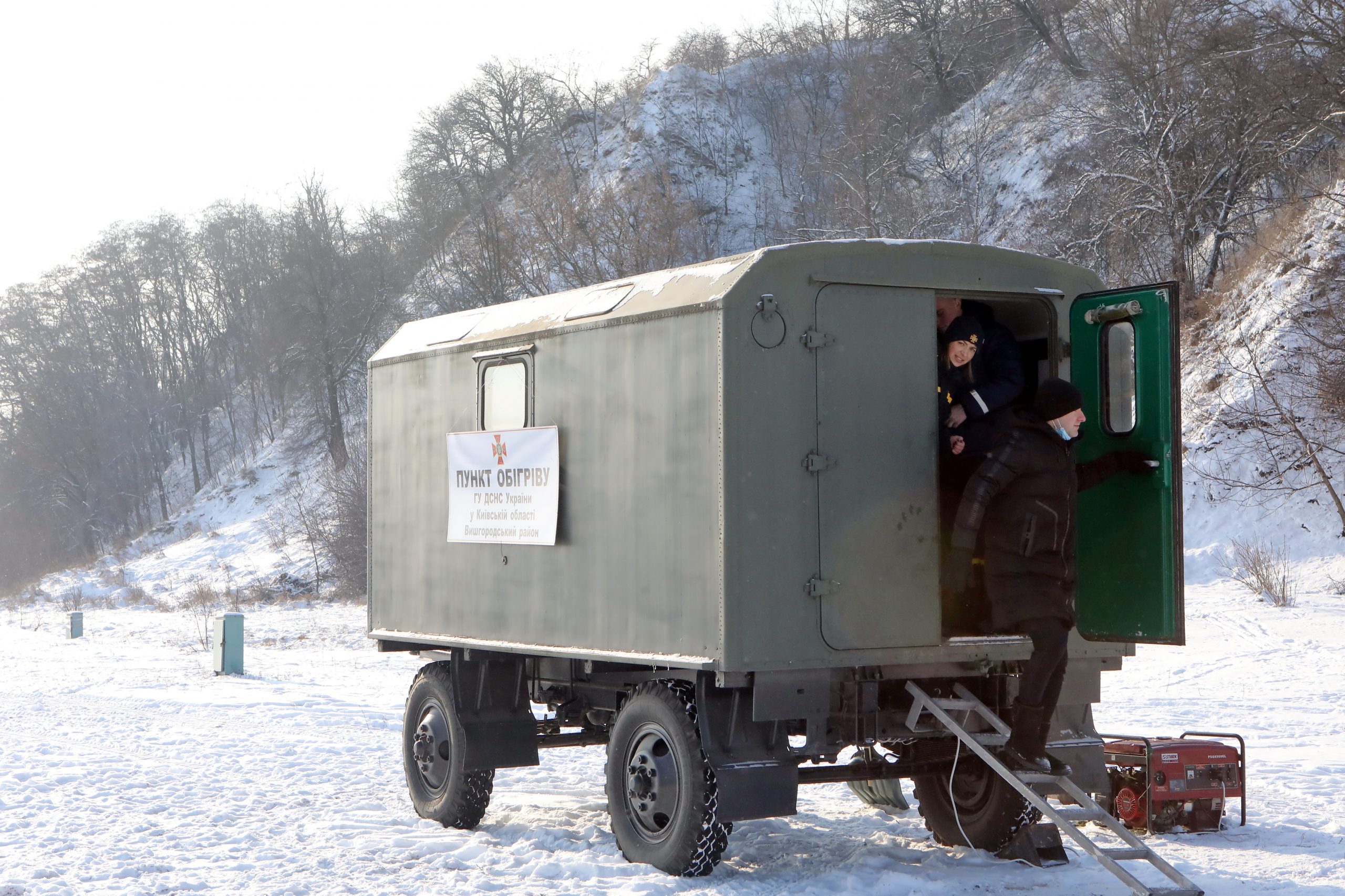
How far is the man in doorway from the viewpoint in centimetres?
700

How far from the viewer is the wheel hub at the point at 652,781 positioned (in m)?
6.88

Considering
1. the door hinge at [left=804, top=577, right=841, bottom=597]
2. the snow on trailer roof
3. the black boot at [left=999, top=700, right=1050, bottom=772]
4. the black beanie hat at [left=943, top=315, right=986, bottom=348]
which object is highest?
the snow on trailer roof

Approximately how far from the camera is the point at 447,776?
873cm

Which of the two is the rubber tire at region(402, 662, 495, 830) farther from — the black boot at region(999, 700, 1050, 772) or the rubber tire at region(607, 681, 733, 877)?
the black boot at region(999, 700, 1050, 772)

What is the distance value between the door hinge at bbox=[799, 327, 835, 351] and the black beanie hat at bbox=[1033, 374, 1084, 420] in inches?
42.7

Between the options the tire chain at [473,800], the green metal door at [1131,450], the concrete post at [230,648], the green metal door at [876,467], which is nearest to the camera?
the green metal door at [876,467]

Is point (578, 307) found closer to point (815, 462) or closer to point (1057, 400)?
point (815, 462)

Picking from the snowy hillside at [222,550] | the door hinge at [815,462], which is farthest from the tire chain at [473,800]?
the snowy hillside at [222,550]

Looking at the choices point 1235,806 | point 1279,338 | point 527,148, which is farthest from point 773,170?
point 1235,806

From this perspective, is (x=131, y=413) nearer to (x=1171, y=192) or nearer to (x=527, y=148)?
(x=527, y=148)

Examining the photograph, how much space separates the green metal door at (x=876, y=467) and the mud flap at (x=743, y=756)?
59 cm

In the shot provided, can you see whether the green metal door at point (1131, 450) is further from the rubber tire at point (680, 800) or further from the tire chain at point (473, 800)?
the tire chain at point (473, 800)

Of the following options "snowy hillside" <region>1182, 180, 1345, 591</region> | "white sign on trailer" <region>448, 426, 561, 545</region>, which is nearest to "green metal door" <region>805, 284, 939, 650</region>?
"white sign on trailer" <region>448, 426, 561, 545</region>

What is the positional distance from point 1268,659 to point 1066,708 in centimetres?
883
